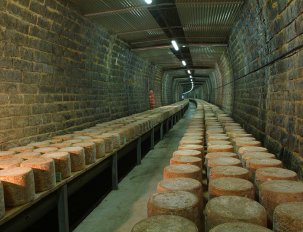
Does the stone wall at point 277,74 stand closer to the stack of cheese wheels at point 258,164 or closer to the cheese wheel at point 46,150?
the stack of cheese wheels at point 258,164

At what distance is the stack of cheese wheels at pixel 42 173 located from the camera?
2963 millimetres

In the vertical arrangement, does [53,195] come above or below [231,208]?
below

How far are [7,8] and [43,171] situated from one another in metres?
2.61

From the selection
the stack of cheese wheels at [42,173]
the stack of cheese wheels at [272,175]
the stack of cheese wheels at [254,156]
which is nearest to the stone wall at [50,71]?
the stack of cheese wheels at [42,173]

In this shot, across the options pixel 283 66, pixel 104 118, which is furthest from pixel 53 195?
pixel 104 118

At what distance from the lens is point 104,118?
8086 mm

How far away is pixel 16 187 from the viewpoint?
2.58 metres

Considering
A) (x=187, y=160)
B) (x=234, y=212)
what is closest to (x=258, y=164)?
(x=187, y=160)

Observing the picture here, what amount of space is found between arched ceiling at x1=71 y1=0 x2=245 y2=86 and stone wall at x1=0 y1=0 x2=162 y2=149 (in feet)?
1.53

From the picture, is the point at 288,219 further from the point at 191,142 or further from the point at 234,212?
the point at 191,142

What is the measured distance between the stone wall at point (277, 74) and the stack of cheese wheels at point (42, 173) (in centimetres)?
269

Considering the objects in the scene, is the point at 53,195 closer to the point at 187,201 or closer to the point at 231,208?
the point at 187,201

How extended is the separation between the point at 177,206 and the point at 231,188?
1.81 ft

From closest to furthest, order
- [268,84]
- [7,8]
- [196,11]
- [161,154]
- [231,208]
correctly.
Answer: [231,208], [7,8], [268,84], [196,11], [161,154]
